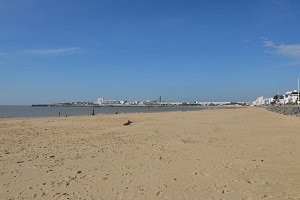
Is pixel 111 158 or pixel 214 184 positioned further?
pixel 111 158

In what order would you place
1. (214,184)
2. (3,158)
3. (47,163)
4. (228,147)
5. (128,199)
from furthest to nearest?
(228,147), (3,158), (47,163), (214,184), (128,199)

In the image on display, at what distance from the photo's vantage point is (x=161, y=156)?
492 inches

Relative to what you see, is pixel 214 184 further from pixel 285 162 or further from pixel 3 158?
pixel 3 158

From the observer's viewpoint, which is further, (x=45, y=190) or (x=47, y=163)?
(x=47, y=163)

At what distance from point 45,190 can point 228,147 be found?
8.73 metres

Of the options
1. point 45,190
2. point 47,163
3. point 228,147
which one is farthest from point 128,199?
point 228,147

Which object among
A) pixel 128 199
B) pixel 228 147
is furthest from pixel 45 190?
pixel 228 147

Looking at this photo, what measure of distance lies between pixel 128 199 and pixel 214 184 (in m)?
2.17

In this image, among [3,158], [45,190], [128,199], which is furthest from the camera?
[3,158]

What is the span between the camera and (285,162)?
36.9ft

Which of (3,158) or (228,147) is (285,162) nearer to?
(228,147)

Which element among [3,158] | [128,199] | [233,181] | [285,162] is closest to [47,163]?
[3,158]

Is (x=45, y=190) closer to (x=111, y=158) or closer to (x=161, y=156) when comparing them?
(x=111, y=158)

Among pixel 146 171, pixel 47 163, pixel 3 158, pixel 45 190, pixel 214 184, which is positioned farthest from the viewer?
pixel 3 158
